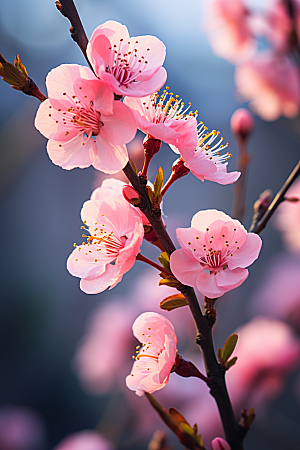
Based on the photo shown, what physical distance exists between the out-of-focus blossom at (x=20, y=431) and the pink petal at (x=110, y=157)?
1.46 metres

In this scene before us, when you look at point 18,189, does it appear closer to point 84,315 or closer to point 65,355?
point 84,315

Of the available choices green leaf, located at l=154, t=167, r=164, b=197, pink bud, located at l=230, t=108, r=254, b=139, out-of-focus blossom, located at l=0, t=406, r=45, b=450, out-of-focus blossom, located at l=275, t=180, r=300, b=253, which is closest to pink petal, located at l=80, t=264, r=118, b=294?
green leaf, located at l=154, t=167, r=164, b=197

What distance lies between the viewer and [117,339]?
54.7 inches

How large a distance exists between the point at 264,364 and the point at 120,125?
3.40 ft

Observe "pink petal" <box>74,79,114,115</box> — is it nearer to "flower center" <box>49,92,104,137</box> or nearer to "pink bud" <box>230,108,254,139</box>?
"flower center" <box>49,92,104,137</box>

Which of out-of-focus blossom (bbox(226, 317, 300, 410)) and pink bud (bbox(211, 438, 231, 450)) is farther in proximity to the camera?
out-of-focus blossom (bbox(226, 317, 300, 410))

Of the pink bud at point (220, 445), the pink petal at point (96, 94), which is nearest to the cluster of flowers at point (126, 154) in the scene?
the pink petal at point (96, 94)

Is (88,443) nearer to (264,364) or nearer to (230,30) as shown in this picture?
(264,364)

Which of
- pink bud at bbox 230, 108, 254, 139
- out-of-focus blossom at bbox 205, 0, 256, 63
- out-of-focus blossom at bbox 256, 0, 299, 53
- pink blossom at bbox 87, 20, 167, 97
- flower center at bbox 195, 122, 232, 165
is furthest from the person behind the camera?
out-of-focus blossom at bbox 205, 0, 256, 63

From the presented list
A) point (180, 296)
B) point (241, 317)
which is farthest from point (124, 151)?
point (241, 317)

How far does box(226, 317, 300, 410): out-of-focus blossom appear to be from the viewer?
3.66 ft

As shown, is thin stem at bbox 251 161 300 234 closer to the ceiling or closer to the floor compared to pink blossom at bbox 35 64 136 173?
closer to the floor

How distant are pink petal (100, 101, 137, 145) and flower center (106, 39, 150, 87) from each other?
0.05 metres

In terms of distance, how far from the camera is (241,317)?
6.98ft
